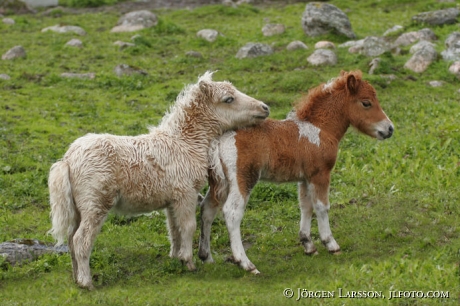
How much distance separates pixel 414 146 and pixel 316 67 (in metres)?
7.44

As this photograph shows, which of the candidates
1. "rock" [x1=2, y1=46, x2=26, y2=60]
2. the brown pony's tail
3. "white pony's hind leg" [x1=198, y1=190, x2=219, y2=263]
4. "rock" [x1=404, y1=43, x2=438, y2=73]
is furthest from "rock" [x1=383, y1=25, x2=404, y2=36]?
"white pony's hind leg" [x1=198, y1=190, x2=219, y2=263]

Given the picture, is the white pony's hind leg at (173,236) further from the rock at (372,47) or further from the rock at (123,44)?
the rock at (123,44)

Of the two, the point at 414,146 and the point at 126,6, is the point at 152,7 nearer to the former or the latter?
the point at 126,6

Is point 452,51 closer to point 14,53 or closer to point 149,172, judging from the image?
point 149,172

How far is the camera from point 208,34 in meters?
26.2

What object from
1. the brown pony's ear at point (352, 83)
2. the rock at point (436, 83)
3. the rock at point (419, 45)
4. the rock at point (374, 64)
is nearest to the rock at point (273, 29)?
the rock at point (419, 45)

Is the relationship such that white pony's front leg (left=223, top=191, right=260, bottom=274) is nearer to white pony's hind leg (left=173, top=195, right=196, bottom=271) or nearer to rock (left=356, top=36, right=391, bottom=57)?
white pony's hind leg (left=173, top=195, right=196, bottom=271)

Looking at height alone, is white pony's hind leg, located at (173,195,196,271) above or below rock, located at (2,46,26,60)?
above

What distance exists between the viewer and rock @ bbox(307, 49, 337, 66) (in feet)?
71.7

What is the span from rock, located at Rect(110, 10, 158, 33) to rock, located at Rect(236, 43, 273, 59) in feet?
20.8

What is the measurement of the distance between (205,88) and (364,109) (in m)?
2.49

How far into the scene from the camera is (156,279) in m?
10.1

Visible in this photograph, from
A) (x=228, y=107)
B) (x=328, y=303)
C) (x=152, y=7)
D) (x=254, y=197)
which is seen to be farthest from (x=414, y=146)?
(x=152, y=7)

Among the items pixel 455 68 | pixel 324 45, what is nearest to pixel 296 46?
pixel 324 45
